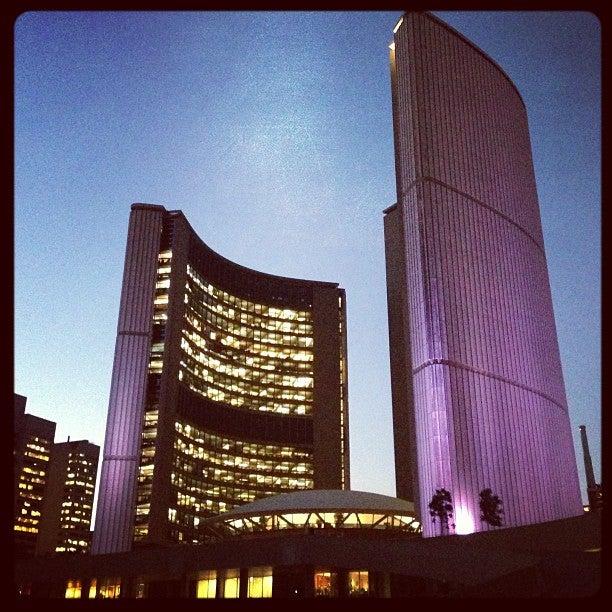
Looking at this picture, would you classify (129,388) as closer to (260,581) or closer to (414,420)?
(414,420)

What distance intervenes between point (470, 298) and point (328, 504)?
25883 mm

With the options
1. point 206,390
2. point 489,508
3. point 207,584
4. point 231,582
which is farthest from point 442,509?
point 206,390

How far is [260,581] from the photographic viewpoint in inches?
1858

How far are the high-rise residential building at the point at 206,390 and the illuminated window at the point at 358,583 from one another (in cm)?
4608

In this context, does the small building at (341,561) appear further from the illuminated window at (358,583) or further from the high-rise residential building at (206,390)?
the high-rise residential building at (206,390)

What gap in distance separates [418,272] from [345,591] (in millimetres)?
33546

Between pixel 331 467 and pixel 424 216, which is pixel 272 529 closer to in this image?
pixel 424 216

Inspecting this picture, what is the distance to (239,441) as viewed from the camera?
124 metres

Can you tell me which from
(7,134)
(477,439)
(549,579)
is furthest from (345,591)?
(7,134)

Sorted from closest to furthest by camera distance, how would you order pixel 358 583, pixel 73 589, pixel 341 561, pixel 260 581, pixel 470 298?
1. pixel 341 561
2. pixel 358 583
3. pixel 260 581
4. pixel 73 589
5. pixel 470 298

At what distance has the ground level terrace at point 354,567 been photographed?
33.0 m

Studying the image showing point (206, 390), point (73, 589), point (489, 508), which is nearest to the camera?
point (489, 508)

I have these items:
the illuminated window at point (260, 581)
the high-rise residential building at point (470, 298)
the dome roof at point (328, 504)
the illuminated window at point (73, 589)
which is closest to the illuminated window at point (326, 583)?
the illuminated window at point (260, 581)

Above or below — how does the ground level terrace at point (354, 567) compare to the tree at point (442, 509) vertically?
below
